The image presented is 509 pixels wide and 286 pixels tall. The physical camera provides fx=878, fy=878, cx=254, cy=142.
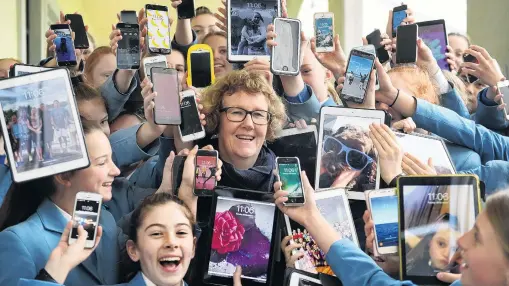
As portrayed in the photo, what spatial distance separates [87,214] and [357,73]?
1181mm

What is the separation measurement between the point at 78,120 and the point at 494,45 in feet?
10.9

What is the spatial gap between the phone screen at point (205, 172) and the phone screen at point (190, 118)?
0.74 feet

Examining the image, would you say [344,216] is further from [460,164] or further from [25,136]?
[25,136]

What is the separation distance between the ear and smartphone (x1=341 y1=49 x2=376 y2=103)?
0.98m

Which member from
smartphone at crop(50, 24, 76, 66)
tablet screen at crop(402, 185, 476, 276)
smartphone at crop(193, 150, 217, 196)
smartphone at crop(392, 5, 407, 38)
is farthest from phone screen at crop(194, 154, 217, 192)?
smartphone at crop(392, 5, 407, 38)

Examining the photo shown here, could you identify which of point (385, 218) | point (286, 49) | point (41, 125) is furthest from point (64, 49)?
point (385, 218)

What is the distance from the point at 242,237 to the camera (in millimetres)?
2578

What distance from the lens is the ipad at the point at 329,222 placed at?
2613 millimetres

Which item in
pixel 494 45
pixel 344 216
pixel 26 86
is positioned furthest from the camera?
pixel 494 45

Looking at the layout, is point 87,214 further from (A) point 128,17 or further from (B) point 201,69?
(A) point 128,17

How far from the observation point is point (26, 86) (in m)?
2.44

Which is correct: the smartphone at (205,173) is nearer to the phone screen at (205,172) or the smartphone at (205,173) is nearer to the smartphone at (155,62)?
the phone screen at (205,172)

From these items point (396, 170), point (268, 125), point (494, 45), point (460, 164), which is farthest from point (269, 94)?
point (494, 45)

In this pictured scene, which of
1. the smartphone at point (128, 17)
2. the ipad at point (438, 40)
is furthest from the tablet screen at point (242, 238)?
the ipad at point (438, 40)
